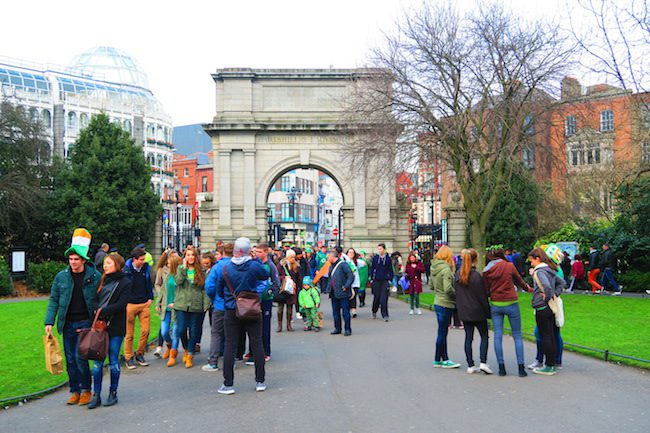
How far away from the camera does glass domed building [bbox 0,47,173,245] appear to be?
237 feet

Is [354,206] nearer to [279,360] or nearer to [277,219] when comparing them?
[279,360]

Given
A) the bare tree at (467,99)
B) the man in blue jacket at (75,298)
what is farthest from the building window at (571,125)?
the man in blue jacket at (75,298)

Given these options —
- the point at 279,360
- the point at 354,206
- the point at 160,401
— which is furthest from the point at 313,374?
the point at 354,206

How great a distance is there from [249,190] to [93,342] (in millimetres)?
28215

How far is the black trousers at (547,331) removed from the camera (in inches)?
415

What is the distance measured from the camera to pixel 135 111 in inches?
3231

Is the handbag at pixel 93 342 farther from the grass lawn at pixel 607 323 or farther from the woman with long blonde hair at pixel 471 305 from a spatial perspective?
the grass lawn at pixel 607 323

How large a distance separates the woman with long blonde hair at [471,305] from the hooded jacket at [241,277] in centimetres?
308

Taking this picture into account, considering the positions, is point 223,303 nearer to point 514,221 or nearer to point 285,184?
point 514,221

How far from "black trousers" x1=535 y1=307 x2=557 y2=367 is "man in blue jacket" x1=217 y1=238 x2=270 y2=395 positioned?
422cm

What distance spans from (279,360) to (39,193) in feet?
80.6

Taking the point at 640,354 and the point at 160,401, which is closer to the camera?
the point at 160,401

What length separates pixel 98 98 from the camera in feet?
257

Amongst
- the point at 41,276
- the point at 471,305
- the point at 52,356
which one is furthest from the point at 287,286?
the point at 41,276
